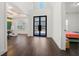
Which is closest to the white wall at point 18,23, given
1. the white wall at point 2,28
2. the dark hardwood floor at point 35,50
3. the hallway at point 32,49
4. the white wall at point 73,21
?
the white wall at point 73,21

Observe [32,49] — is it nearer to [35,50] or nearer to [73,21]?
[35,50]

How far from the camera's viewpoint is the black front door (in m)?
10.8

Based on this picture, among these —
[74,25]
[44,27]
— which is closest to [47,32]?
[44,27]

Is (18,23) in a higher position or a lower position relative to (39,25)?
Result: higher

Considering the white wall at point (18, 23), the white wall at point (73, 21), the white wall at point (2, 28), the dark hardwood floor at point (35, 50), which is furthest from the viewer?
the white wall at point (18, 23)

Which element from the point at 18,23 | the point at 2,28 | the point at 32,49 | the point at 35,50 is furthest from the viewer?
the point at 18,23

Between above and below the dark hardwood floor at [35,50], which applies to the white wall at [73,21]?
above

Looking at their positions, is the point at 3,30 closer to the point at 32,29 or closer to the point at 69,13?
the point at 32,29

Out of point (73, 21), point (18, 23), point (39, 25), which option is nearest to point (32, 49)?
point (39, 25)

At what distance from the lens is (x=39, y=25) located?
Answer: 428 inches

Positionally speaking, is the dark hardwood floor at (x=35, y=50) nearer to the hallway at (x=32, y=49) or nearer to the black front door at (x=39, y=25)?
the hallway at (x=32, y=49)

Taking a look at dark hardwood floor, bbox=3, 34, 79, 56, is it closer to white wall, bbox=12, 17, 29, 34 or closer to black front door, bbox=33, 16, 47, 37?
black front door, bbox=33, 16, 47, 37

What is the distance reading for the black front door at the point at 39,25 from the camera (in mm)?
10758

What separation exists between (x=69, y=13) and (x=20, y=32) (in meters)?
6.36
